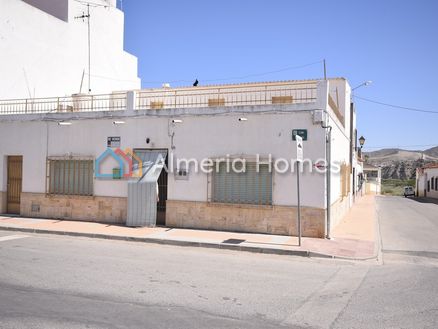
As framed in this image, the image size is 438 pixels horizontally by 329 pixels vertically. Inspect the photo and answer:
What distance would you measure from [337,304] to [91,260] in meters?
5.34

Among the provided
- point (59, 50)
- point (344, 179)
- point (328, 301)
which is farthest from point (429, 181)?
point (328, 301)

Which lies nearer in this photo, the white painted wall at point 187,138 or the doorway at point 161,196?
the white painted wall at point 187,138

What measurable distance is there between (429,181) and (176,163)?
144ft

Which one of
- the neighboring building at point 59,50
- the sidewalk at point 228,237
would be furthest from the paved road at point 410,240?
the neighboring building at point 59,50

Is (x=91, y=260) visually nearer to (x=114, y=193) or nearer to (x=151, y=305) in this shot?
(x=151, y=305)

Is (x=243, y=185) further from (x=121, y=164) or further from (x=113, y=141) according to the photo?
(x=113, y=141)

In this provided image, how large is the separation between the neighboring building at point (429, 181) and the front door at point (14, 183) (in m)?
41.3

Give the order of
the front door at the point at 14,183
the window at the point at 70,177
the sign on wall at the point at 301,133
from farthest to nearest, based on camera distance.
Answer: the front door at the point at 14,183 → the window at the point at 70,177 → the sign on wall at the point at 301,133

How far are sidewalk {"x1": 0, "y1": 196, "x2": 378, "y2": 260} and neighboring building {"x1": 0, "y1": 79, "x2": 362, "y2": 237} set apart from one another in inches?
26.0

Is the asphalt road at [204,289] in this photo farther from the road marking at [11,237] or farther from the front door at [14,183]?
the front door at [14,183]

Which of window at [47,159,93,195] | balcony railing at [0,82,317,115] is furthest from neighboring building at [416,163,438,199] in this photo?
window at [47,159,93,195]

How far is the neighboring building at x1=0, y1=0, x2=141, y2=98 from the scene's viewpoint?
65.5 feet

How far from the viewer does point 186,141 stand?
13750 mm

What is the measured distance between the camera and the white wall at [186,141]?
12.3 metres
